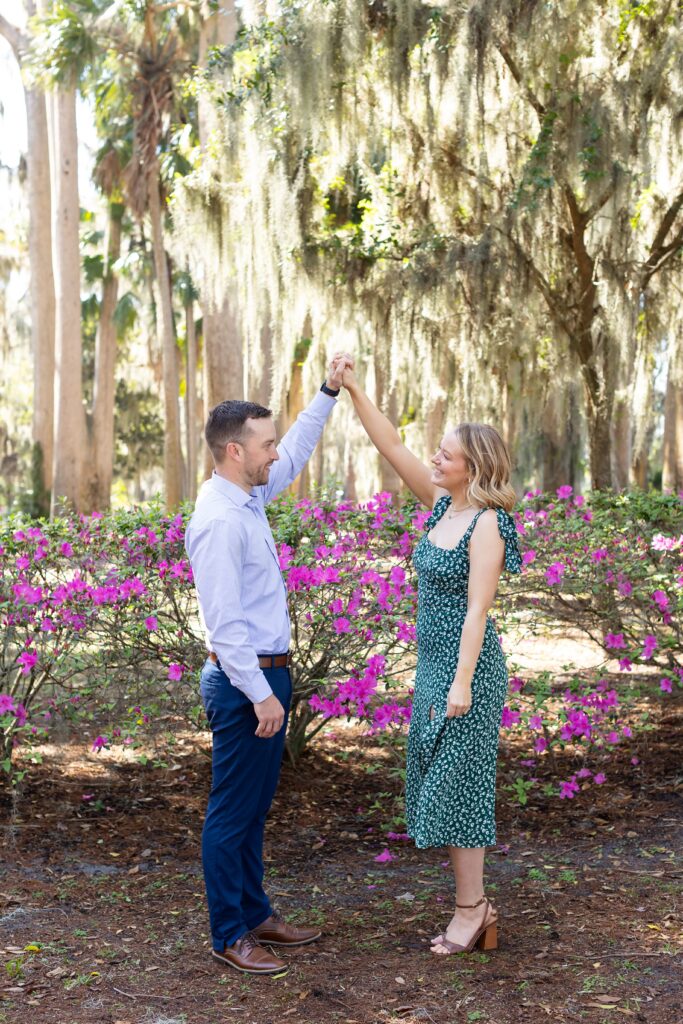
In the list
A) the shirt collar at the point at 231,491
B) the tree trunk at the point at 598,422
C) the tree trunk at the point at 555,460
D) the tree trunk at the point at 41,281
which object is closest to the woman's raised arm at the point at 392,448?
the shirt collar at the point at 231,491

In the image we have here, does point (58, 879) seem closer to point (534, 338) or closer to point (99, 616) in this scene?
point (99, 616)

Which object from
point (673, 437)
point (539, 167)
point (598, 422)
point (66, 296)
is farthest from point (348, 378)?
point (673, 437)

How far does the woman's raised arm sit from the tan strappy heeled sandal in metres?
1.30

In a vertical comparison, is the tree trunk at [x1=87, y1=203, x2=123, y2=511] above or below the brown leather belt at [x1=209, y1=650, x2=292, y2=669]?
above

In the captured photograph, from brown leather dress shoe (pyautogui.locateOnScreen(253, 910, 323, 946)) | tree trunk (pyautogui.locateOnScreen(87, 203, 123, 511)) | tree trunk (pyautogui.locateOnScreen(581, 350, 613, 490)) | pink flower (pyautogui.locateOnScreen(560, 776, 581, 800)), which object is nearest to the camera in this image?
brown leather dress shoe (pyautogui.locateOnScreen(253, 910, 323, 946))

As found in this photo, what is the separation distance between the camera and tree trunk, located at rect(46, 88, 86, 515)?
55.1 feet

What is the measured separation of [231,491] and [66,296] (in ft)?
49.1

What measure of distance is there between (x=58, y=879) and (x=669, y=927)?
2245 mm

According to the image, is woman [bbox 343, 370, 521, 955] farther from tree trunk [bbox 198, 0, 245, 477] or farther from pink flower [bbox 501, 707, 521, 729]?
tree trunk [bbox 198, 0, 245, 477]

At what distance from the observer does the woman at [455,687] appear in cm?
317

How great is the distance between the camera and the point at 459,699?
3098mm

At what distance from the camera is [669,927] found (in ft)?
11.1

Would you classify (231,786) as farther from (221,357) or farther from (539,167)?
(221,357)

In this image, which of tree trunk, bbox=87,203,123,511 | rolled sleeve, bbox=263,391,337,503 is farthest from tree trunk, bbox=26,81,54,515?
rolled sleeve, bbox=263,391,337,503
